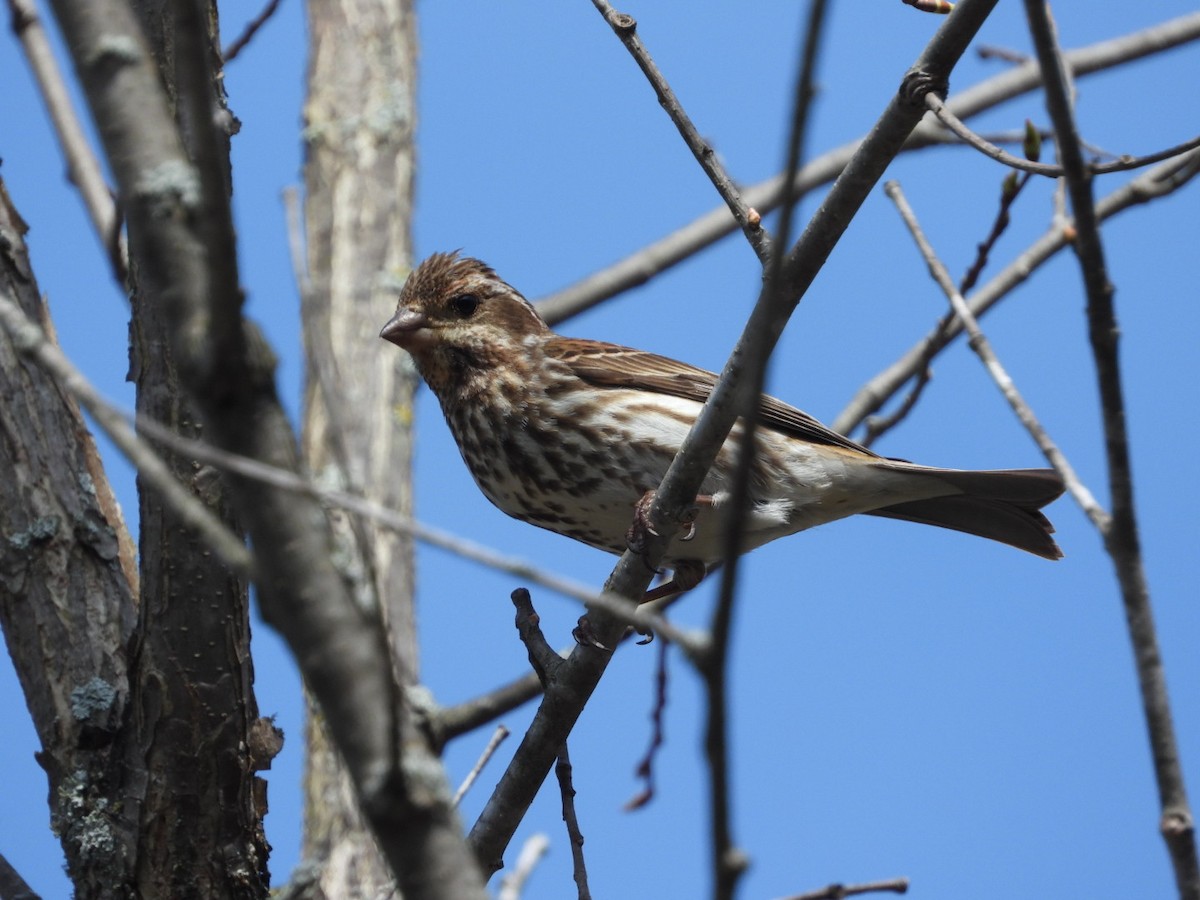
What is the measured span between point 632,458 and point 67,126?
214cm

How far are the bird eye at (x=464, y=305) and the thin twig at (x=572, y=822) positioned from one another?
2.59 m

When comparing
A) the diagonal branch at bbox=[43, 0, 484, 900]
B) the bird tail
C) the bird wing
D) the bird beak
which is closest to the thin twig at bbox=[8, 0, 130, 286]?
the bird beak

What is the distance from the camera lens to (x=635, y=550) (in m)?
3.85

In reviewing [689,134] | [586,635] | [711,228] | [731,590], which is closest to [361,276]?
[711,228]

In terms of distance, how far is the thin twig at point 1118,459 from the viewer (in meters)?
2.15

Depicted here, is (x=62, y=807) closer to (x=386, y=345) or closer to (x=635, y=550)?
(x=635, y=550)

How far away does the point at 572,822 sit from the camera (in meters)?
3.42

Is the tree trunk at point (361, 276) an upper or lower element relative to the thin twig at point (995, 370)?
upper

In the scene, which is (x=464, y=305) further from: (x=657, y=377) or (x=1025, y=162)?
(x=1025, y=162)

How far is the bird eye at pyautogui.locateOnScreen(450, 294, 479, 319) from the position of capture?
592cm

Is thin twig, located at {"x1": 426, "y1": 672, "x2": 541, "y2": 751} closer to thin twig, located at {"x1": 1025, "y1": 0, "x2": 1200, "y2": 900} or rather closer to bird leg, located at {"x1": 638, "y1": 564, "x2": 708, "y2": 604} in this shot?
bird leg, located at {"x1": 638, "y1": 564, "x2": 708, "y2": 604}

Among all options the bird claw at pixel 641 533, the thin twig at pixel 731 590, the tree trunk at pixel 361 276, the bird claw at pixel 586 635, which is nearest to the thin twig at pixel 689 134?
the bird claw at pixel 641 533

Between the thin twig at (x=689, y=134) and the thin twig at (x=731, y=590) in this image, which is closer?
the thin twig at (x=731, y=590)

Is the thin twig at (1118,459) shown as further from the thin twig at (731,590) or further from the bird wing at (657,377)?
the bird wing at (657,377)
